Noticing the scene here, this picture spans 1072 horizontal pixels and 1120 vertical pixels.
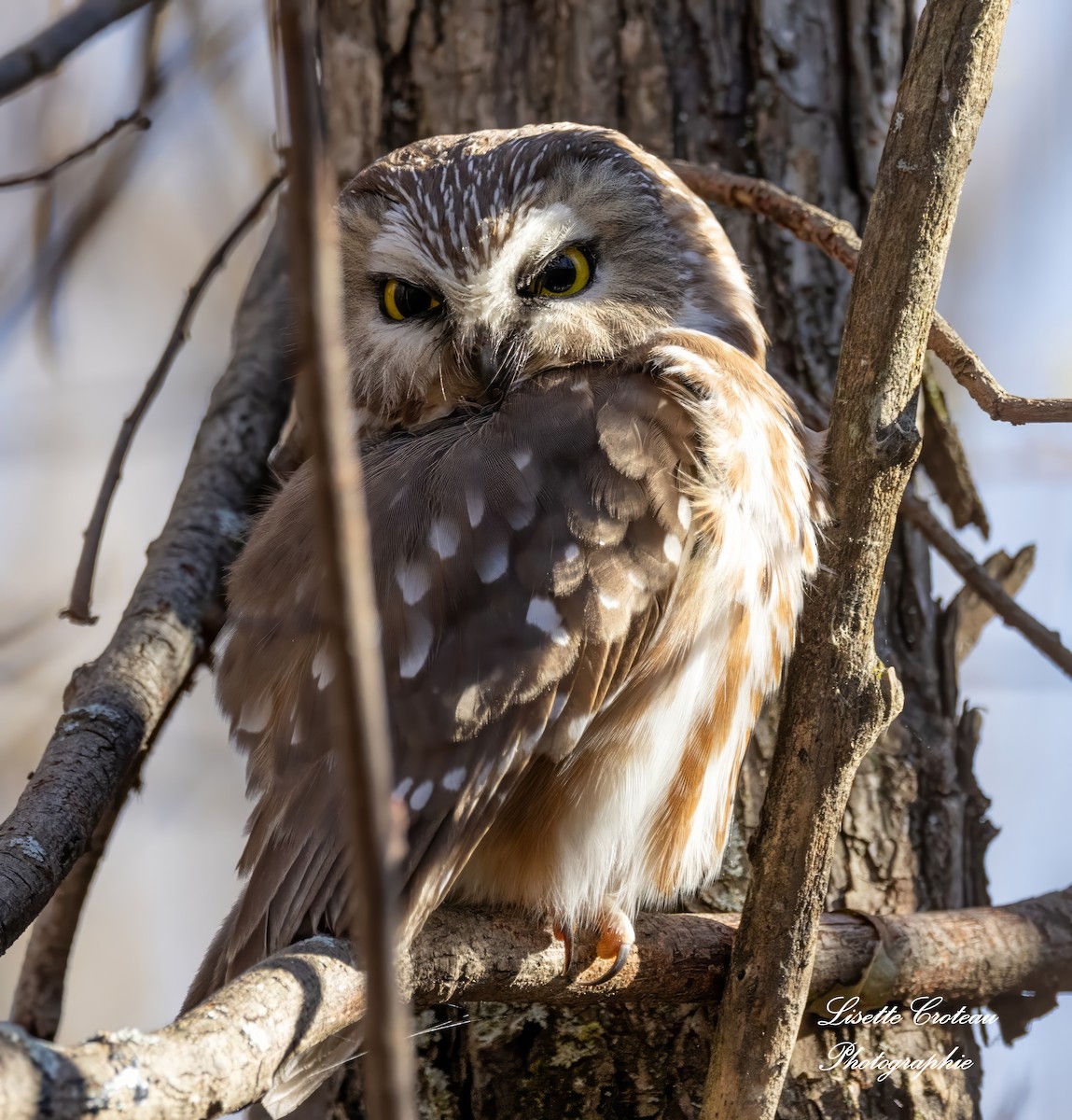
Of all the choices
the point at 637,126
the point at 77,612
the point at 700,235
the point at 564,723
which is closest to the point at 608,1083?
the point at 564,723

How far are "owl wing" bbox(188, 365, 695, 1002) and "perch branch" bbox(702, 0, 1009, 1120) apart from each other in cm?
30

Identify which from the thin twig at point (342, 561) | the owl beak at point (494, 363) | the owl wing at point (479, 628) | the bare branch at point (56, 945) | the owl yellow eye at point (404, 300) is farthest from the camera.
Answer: the bare branch at point (56, 945)

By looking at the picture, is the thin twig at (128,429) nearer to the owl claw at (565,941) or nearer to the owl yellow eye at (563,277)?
the owl yellow eye at (563,277)

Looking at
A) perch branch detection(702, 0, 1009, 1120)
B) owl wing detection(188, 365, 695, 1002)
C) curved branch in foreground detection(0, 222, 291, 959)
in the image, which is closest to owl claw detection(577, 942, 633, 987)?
perch branch detection(702, 0, 1009, 1120)

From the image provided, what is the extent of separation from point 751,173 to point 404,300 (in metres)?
0.97

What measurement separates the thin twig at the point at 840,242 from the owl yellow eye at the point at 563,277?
44cm

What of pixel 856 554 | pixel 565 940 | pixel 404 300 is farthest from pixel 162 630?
pixel 856 554

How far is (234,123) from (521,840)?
2998mm

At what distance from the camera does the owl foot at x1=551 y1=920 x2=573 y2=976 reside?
2004 mm

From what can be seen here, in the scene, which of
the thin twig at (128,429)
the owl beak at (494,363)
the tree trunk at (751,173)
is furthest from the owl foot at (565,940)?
the thin twig at (128,429)

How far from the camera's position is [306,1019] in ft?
4.68

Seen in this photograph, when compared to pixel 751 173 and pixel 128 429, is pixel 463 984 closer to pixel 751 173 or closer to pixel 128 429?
pixel 128 429

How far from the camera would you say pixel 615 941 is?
6.81 feet

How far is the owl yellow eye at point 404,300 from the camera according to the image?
256 centimetres
